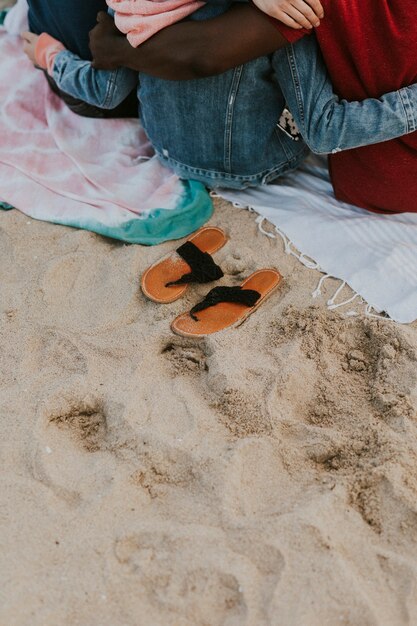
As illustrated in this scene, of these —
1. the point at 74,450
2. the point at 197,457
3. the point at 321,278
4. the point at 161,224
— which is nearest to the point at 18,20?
the point at 161,224

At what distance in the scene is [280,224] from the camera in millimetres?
2357

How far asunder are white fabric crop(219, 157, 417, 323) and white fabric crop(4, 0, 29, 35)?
1160mm

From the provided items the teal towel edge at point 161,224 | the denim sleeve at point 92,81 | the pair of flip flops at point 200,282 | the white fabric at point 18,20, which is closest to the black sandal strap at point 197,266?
the pair of flip flops at point 200,282

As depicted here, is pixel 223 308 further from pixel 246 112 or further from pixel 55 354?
pixel 246 112

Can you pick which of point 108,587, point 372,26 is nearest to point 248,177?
point 372,26

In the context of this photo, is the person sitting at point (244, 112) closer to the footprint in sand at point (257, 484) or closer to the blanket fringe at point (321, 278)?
the blanket fringe at point (321, 278)

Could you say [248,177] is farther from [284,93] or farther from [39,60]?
[39,60]

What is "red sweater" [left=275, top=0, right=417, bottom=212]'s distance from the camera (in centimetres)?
191

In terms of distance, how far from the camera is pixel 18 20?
2.89m

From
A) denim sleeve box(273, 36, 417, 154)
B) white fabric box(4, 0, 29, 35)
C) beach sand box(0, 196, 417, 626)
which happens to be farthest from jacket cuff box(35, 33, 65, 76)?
denim sleeve box(273, 36, 417, 154)

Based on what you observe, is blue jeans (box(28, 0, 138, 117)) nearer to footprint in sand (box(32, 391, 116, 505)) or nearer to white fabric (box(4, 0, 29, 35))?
white fabric (box(4, 0, 29, 35))

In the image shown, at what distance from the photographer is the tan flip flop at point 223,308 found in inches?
80.4

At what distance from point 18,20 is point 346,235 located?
65.0 inches

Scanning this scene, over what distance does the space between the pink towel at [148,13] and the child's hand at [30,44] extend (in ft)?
2.05
